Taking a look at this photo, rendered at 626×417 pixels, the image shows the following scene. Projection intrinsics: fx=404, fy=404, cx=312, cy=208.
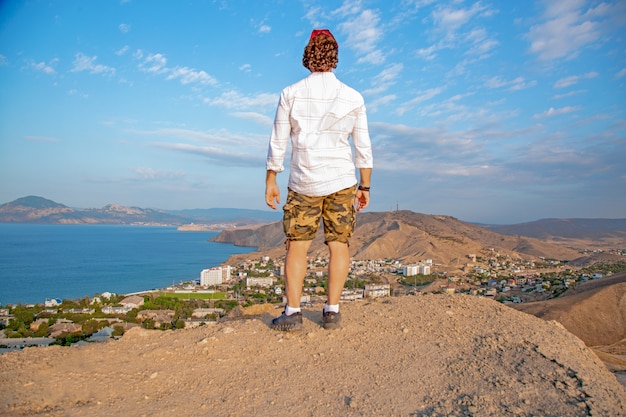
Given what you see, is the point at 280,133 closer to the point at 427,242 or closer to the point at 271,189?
the point at 271,189

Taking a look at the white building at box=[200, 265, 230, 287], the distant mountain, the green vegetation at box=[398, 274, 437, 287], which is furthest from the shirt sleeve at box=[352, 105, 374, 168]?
the distant mountain

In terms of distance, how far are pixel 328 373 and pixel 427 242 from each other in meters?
49.1

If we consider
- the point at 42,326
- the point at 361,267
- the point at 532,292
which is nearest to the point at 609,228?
the point at 361,267

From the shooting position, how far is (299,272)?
13.5 feet

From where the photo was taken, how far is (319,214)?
4.14 metres

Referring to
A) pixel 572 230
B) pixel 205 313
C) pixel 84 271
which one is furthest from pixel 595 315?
pixel 572 230

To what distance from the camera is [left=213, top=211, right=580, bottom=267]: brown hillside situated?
4756 centimetres

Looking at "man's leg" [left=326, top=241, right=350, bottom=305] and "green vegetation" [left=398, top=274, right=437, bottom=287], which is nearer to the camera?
"man's leg" [left=326, top=241, right=350, bottom=305]

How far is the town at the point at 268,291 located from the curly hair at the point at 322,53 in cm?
1175

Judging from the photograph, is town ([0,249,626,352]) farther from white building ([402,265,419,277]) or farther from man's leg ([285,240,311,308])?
man's leg ([285,240,311,308])

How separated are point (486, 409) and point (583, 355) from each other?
1689 mm

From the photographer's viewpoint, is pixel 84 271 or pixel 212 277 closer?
pixel 212 277

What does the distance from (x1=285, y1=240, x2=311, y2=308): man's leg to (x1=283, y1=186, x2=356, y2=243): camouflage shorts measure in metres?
0.08

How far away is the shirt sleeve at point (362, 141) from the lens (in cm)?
413
